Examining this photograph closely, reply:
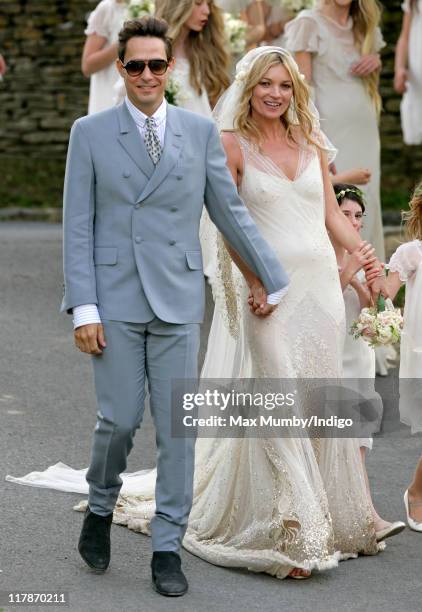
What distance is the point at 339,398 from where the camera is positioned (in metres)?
6.70

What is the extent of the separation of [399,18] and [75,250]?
1413 cm

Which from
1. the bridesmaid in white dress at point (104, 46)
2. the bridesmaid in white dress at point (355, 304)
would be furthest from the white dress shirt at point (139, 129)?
the bridesmaid in white dress at point (104, 46)

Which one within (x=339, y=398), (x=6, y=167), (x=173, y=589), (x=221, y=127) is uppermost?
(x=221, y=127)

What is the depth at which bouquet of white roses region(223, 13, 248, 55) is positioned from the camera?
11.3m

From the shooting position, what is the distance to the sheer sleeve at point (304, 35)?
10141 millimetres

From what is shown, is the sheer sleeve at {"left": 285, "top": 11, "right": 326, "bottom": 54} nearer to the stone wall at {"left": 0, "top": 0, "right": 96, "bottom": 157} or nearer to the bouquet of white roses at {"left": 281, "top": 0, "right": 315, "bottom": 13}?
the bouquet of white roses at {"left": 281, "top": 0, "right": 315, "bottom": 13}

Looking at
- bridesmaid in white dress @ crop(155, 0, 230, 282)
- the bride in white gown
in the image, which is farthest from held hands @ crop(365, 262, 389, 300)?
bridesmaid in white dress @ crop(155, 0, 230, 282)

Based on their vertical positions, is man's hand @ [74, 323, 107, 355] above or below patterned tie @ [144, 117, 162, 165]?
below

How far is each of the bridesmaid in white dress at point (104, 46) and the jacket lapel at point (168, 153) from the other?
16.9 ft

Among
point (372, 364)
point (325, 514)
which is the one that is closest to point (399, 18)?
point (372, 364)

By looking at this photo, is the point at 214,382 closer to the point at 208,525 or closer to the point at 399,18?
the point at 208,525

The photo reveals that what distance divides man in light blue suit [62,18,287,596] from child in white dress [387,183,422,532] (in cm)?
135

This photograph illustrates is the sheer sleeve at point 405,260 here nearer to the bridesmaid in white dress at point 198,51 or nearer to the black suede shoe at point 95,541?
the black suede shoe at point 95,541

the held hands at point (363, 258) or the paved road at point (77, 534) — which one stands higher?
the held hands at point (363, 258)
